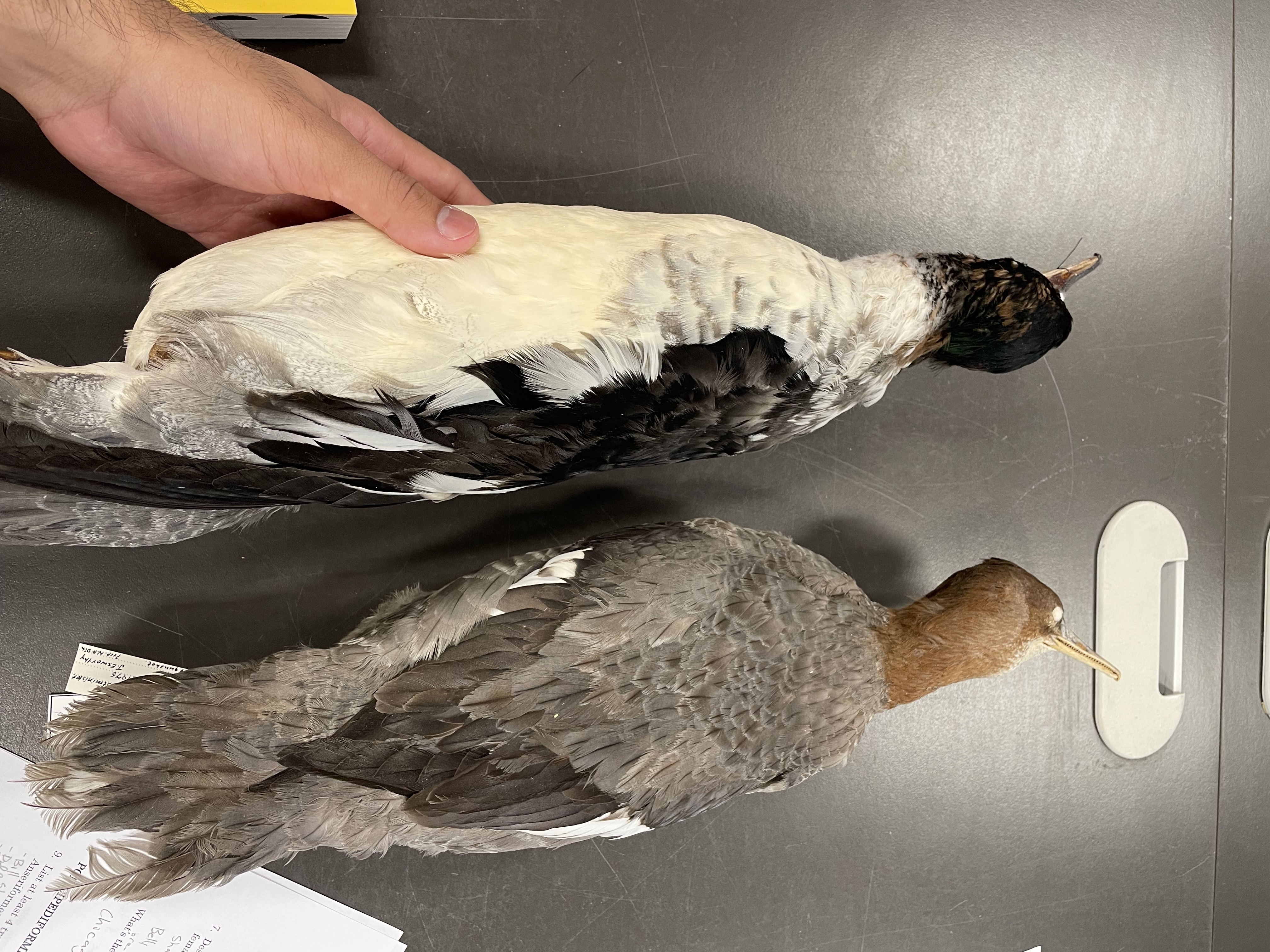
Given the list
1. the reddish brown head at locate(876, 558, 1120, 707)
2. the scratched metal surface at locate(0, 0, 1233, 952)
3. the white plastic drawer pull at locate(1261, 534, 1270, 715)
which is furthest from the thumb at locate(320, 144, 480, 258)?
the white plastic drawer pull at locate(1261, 534, 1270, 715)

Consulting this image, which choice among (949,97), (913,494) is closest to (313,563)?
(913,494)

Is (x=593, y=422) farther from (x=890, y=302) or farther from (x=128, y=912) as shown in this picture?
(x=128, y=912)

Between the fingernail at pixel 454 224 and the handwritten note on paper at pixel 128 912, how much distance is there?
118cm

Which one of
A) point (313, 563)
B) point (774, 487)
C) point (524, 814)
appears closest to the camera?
point (524, 814)

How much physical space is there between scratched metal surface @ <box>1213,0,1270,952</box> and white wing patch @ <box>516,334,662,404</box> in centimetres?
137

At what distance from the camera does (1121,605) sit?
161cm

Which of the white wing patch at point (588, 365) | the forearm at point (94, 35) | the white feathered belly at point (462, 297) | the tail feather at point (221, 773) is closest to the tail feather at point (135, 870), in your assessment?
the tail feather at point (221, 773)

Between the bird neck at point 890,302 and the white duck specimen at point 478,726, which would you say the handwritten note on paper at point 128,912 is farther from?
the bird neck at point 890,302

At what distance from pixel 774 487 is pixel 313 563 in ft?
2.81

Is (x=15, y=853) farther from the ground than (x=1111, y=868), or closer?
closer

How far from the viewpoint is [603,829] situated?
46.4 inches

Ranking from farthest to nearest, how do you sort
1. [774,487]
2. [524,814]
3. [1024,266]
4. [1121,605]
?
1. [1121,605]
2. [774,487]
3. [1024,266]
4. [524,814]

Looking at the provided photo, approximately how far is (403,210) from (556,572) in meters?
0.55

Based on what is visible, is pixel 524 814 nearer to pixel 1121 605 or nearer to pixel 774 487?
pixel 774 487
